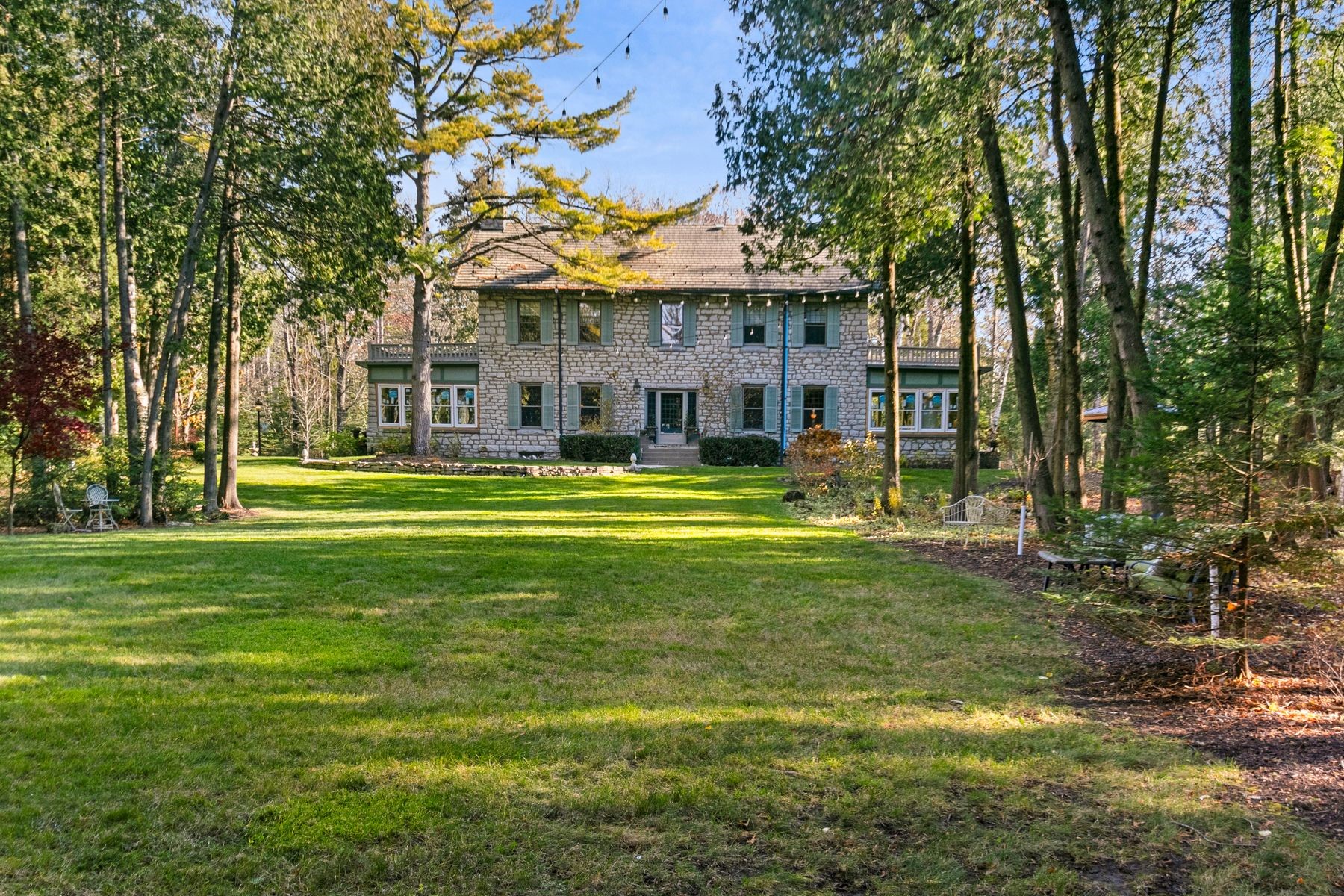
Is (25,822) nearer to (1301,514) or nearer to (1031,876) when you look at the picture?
(1031,876)

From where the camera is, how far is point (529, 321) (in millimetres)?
24953

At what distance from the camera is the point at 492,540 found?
30.8 ft

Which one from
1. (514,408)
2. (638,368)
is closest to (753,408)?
(638,368)

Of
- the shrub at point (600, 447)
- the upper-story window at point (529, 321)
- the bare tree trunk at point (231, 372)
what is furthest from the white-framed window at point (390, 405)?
the bare tree trunk at point (231, 372)

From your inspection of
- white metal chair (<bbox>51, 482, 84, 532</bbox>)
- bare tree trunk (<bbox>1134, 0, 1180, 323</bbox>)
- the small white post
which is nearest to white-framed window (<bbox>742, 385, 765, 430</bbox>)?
bare tree trunk (<bbox>1134, 0, 1180, 323</bbox>)

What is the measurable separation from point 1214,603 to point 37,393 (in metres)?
13.4

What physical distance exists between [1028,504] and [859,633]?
786cm

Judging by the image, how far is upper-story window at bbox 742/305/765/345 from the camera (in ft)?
82.1

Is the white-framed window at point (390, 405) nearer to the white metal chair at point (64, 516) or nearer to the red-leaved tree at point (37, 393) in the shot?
the red-leaved tree at point (37, 393)

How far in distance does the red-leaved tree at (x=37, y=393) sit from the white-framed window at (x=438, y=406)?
14008 millimetres

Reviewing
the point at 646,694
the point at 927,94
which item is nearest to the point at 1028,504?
the point at 927,94

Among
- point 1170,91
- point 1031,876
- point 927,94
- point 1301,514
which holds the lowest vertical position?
point 1031,876

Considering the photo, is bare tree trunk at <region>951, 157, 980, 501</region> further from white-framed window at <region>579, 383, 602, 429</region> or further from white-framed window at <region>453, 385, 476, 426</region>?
white-framed window at <region>453, 385, 476, 426</region>

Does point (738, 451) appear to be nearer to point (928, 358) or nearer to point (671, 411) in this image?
point (671, 411)
